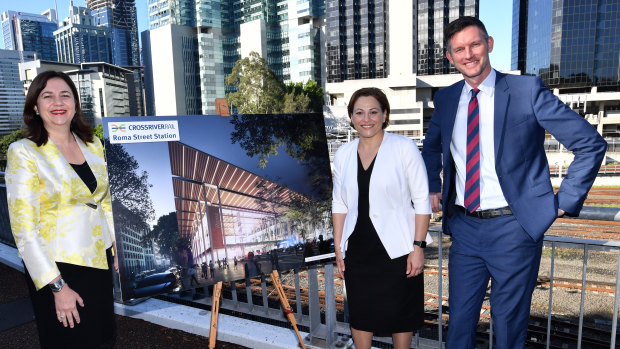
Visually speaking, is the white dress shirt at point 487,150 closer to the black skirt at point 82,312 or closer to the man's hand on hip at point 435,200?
the man's hand on hip at point 435,200

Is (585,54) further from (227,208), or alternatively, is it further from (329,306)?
(227,208)

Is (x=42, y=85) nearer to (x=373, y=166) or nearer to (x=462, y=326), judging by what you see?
(x=373, y=166)

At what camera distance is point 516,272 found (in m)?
2.22

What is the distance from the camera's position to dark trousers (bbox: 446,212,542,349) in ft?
7.27

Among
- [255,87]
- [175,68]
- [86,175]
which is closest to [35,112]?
[86,175]

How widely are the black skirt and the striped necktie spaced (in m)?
2.40

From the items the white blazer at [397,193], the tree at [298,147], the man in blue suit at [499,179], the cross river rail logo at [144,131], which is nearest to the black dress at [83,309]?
the cross river rail logo at [144,131]

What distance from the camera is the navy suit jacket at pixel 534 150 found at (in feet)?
6.55

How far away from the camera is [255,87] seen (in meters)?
45.6

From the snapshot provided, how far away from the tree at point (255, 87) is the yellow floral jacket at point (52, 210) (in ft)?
140

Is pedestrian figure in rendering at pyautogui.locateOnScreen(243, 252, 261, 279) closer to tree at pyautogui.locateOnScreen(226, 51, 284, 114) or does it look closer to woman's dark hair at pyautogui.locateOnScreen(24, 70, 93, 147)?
woman's dark hair at pyautogui.locateOnScreen(24, 70, 93, 147)

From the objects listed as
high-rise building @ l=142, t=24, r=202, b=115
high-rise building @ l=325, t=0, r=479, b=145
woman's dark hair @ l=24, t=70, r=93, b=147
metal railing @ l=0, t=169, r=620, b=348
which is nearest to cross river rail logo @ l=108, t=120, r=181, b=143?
woman's dark hair @ l=24, t=70, r=93, b=147

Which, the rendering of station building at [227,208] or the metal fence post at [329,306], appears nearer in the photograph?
the rendering of station building at [227,208]

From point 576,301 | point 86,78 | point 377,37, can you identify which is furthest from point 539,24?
point 86,78
